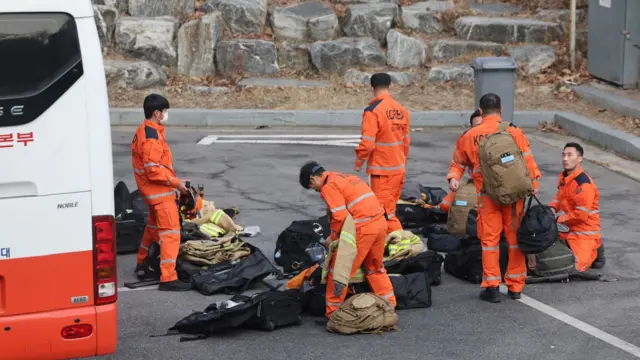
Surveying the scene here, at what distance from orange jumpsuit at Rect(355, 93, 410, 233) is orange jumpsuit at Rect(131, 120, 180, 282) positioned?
218 centimetres

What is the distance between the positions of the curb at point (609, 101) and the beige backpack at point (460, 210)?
7.18 metres

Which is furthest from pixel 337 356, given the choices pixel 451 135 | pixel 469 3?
pixel 469 3

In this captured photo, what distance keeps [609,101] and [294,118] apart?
5.60 meters

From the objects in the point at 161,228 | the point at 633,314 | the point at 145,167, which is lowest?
the point at 633,314

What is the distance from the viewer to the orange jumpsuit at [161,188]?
980cm

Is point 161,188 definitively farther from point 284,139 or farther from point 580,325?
point 284,139

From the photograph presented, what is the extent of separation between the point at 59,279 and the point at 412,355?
9.52 ft

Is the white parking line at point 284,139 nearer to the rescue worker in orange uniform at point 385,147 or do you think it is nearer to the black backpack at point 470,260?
the rescue worker in orange uniform at point 385,147

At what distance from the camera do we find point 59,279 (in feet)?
22.4

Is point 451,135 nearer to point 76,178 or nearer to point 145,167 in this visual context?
point 145,167

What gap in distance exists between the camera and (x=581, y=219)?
10289 mm

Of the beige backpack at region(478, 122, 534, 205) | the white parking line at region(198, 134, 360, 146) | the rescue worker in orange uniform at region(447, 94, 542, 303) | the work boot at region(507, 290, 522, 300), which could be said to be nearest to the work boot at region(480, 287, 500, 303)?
the rescue worker in orange uniform at region(447, 94, 542, 303)

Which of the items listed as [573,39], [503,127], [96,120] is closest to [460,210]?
[503,127]

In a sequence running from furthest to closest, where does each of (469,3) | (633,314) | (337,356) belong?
(469,3) < (633,314) < (337,356)
